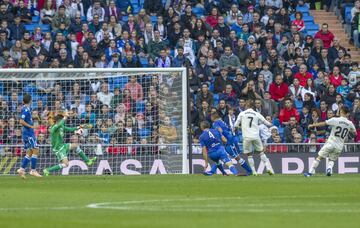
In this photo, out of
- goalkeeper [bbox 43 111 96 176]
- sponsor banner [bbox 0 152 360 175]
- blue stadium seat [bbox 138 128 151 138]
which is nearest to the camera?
goalkeeper [bbox 43 111 96 176]

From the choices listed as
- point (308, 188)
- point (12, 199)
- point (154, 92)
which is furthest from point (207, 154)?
point (12, 199)

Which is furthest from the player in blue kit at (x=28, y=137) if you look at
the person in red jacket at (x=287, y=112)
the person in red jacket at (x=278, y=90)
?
the person in red jacket at (x=278, y=90)

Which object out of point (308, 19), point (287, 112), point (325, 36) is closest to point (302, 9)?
point (308, 19)

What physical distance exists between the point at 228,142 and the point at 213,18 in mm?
8578

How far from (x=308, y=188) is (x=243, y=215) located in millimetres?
6707

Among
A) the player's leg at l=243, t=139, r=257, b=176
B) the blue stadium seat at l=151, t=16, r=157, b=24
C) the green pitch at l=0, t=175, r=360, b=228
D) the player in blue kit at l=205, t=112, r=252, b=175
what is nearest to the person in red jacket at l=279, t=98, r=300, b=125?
the player in blue kit at l=205, t=112, r=252, b=175

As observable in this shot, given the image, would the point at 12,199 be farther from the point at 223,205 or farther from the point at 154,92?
the point at 154,92

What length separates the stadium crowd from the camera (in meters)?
30.8

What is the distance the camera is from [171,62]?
34.4 meters

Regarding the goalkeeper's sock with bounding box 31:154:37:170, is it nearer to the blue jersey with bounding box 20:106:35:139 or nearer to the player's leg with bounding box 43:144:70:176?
the blue jersey with bounding box 20:106:35:139

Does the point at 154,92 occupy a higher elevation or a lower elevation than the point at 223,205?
higher

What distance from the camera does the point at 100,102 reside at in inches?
1208

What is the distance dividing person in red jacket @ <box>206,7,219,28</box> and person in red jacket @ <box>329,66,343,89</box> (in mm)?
4020

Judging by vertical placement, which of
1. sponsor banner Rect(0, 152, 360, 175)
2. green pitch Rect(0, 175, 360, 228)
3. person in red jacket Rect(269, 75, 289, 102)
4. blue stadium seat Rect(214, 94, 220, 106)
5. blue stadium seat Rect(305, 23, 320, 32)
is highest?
blue stadium seat Rect(305, 23, 320, 32)
